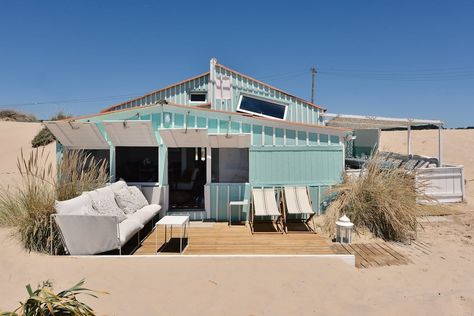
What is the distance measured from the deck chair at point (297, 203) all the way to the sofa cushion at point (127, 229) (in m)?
3.59

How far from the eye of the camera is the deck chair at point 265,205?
23.4ft

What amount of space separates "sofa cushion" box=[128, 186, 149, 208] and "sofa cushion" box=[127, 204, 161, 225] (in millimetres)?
126

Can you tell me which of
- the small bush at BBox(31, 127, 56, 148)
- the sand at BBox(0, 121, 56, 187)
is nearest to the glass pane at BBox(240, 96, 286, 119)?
the sand at BBox(0, 121, 56, 187)

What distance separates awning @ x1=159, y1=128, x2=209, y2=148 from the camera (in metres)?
7.25

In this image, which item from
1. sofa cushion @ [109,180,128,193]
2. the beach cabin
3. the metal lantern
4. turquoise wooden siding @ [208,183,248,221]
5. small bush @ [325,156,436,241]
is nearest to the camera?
the metal lantern

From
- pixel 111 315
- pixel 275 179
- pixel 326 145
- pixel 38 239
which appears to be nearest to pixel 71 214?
pixel 38 239

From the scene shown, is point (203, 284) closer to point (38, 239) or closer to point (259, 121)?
point (38, 239)

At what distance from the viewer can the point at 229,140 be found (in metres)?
7.60

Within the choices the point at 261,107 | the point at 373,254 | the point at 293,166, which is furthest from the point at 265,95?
the point at 373,254

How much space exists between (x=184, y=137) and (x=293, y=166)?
10.7 feet

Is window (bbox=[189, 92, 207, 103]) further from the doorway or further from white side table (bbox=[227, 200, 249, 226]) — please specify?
white side table (bbox=[227, 200, 249, 226])

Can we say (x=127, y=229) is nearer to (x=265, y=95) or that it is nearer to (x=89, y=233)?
(x=89, y=233)

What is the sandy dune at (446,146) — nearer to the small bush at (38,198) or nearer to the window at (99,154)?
the window at (99,154)

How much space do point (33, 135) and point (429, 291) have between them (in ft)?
120
